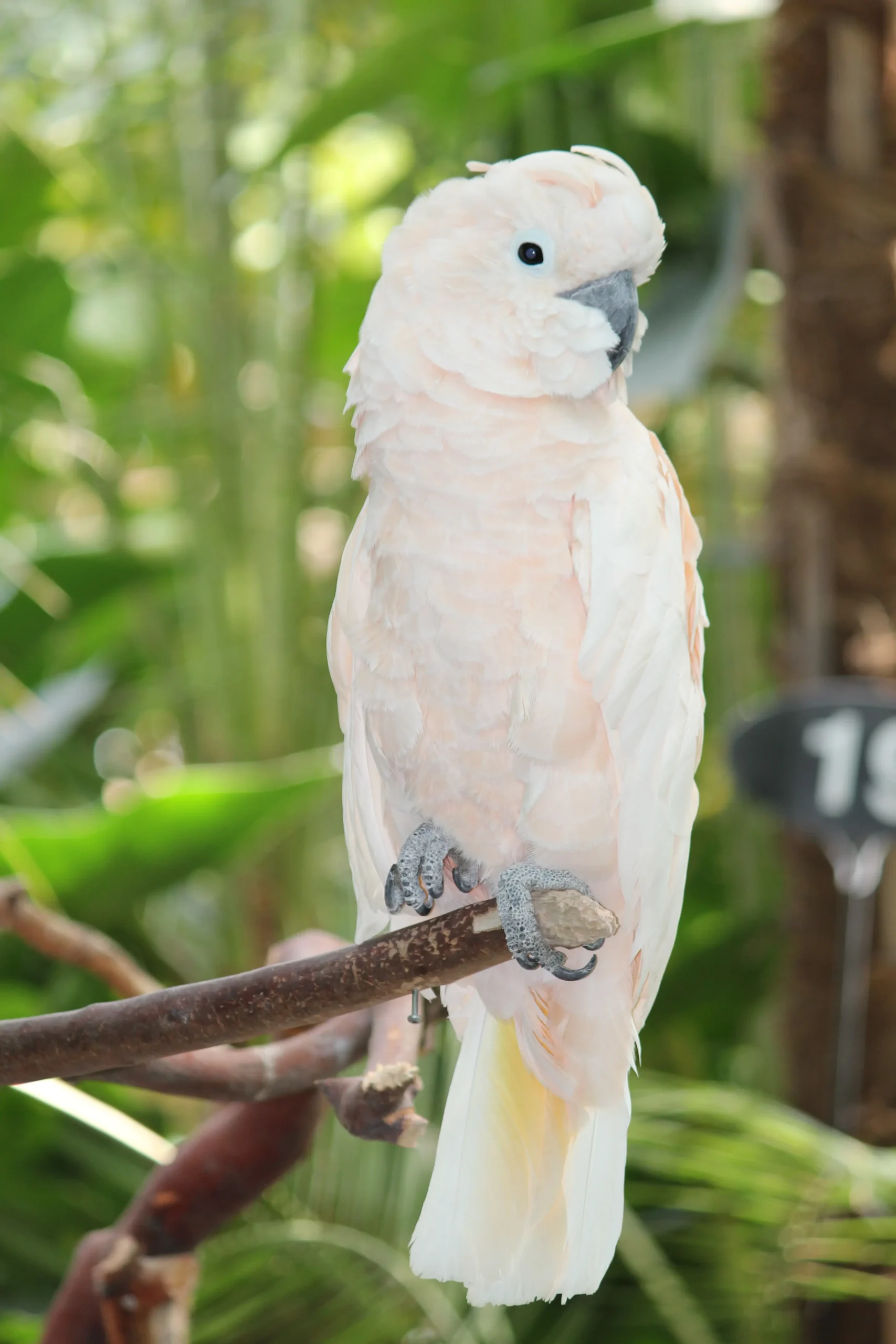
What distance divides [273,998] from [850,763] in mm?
673

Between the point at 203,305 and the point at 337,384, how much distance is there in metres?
0.25

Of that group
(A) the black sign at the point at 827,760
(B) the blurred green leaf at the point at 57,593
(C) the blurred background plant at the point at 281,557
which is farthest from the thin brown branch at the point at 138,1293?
(B) the blurred green leaf at the point at 57,593

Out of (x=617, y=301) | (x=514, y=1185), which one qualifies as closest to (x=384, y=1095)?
(x=514, y=1185)

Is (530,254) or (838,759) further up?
(530,254)

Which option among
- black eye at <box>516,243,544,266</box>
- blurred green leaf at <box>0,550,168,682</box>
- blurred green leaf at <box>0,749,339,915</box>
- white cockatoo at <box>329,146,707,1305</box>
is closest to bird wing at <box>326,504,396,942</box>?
white cockatoo at <box>329,146,707,1305</box>

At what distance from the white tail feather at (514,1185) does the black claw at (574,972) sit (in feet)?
0.17

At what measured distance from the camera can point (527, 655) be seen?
49 cm

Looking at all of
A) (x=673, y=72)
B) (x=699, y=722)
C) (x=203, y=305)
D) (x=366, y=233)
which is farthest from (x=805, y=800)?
(x=366, y=233)

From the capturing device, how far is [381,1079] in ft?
1.87

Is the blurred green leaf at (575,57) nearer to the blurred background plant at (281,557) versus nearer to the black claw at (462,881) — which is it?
the blurred background plant at (281,557)

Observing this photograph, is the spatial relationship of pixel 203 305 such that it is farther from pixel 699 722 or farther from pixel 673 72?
pixel 699 722

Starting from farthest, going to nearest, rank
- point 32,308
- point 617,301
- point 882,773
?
1. point 32,308
2. point 882,773
3. point 617,301

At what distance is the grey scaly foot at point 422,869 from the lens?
529mm

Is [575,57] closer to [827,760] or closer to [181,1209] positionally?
[827,760]
